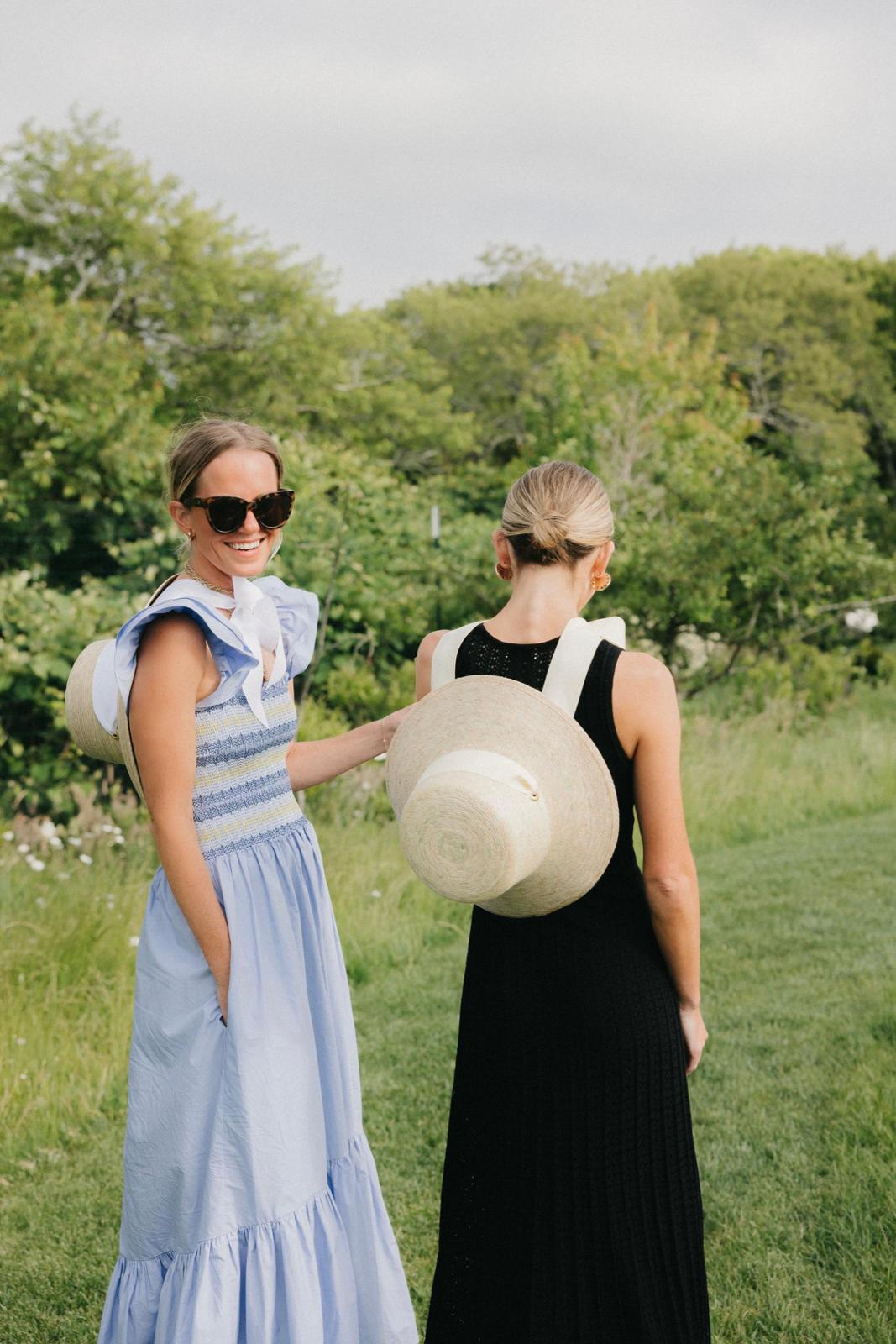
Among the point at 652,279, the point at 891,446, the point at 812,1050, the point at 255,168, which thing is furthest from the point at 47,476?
the point at 652,279

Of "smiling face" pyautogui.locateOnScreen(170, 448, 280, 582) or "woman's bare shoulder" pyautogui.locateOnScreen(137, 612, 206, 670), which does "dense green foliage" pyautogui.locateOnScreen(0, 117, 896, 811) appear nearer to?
"smiling face" pyautogui.locateOnScreen(170, 448, 280, 582)

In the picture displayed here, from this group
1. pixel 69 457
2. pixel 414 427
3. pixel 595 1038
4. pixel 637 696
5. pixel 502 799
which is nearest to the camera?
pixel 502 799

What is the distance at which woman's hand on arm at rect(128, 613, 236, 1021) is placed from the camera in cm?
199

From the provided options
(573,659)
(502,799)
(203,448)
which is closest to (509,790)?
(502,799)

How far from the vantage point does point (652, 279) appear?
25156mm

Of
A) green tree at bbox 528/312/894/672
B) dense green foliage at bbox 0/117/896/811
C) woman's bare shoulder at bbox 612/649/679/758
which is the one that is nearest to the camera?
woman's bare shoulder at bbox 612/649/679/758

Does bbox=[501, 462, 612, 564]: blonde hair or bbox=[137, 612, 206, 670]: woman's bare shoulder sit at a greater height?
bbox=[501, 462, 612, 564]: blonde hair

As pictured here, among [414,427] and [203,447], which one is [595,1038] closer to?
[203,447]

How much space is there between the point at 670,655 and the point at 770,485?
1.62 metres

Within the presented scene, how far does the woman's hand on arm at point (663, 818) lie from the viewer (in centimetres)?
198

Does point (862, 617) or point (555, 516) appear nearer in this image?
point (555, 516)

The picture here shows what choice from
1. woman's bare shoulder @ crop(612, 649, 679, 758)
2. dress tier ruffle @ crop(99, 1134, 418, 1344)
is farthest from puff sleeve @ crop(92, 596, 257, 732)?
dress tier ruffle @ crop(99, 1134, 418, 1344)

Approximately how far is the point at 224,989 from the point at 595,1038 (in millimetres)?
648

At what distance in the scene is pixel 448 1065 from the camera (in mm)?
4336
